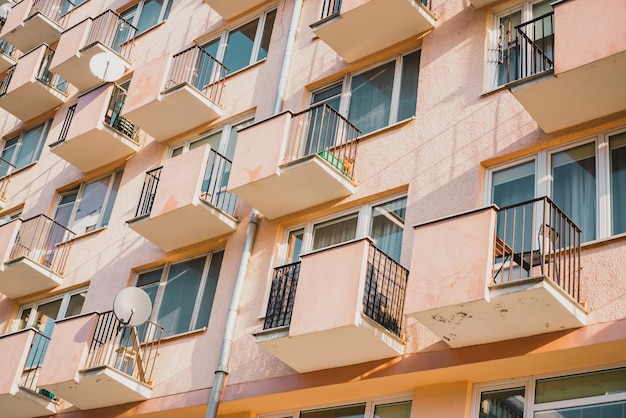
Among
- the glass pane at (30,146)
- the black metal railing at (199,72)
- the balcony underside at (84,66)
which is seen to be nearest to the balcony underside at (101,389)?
the black metal railing at (199,72)

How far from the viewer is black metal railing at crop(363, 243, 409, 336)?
12.9m

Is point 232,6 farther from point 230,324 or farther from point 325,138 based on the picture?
point 230,324

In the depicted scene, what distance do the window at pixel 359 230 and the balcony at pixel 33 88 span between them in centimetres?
1107

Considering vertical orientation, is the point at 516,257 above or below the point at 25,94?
below

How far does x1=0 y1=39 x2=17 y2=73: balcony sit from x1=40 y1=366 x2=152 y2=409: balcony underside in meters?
14.4

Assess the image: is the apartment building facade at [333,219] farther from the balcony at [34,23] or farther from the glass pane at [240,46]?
the balcony at [34,23]

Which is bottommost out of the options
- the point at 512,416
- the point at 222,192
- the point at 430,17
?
the point at 512,416

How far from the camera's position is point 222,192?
17.9m

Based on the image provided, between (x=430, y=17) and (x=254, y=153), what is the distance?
3773 mm

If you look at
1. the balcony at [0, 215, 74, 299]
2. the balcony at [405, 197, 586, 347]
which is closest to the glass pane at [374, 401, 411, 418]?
the balcony at [405, 197, 586, 347]

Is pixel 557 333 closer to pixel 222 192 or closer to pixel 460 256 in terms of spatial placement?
pixel 460 256

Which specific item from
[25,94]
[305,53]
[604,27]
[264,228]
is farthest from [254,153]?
[25,94]

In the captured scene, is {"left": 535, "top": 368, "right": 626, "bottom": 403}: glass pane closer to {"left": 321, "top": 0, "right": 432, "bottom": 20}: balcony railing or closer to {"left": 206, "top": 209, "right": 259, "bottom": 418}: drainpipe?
{"left": 206, "top": 209, "right": 259, "bottom": 418}: drainpipe

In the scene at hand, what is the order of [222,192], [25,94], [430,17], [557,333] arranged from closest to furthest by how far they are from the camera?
[557,333] < [430,17] < [222,192] < [25,94]
